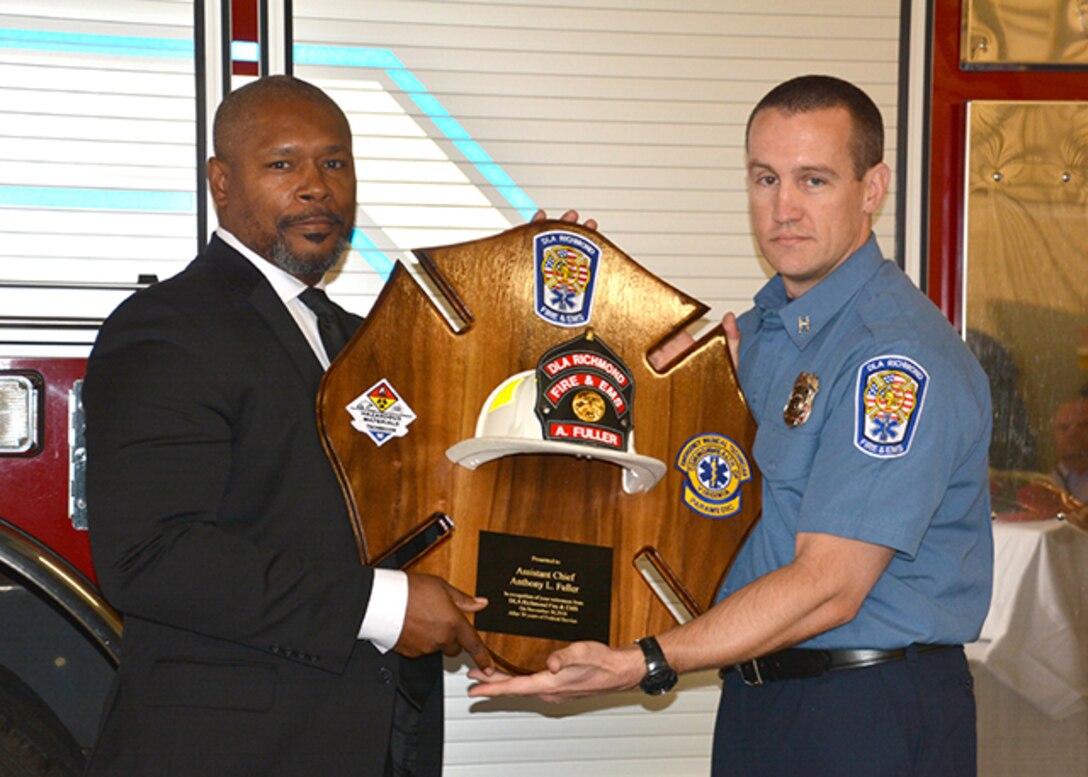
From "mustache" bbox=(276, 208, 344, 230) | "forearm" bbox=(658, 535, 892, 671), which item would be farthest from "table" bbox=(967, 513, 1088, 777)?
"mustache" bbox=(276, 208, 344, 230)

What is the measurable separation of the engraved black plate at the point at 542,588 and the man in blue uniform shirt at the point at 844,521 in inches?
2.8

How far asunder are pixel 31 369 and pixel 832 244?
1.62m

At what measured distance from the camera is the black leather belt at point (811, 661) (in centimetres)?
205

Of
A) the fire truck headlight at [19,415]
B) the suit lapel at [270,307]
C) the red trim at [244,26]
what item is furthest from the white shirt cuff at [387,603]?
the red trim at [244,26]

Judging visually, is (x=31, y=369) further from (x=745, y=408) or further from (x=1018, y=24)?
(x=1018, y=24)

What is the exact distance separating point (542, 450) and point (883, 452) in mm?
551

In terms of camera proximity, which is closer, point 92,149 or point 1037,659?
point 92,149

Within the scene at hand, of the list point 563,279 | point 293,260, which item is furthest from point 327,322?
point 563,279

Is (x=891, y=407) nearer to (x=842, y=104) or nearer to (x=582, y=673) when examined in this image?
(x=842, y=104)

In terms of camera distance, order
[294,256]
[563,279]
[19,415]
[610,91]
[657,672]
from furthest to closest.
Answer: [610,91]
[19,415]
[294,256]
[563,279]
[657,672]

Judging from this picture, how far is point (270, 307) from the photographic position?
2090 millimetres

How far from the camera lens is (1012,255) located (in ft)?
9.15

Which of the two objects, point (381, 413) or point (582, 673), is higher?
point (381, 413)

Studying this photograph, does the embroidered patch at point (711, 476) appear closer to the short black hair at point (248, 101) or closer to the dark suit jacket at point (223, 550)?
the dark suit jacket at point (223, 550)
